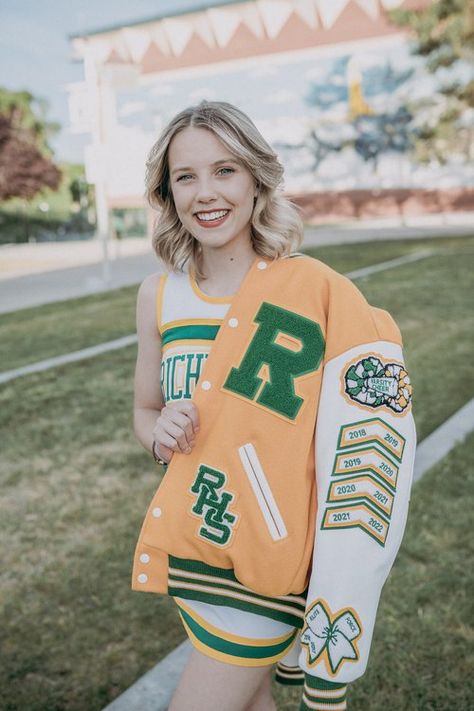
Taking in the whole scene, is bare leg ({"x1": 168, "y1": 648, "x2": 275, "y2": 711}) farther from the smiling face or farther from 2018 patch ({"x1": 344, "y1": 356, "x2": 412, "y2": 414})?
the smiling face

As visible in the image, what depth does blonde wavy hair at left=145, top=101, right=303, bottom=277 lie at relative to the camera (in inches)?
64.6

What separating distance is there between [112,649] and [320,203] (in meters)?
36.6

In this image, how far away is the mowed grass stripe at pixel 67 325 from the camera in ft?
27.1

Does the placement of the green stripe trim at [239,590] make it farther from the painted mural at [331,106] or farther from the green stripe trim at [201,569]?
the painted mural at [331,106]

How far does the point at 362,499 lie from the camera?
146cm

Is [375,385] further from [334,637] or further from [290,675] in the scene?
[290,675]

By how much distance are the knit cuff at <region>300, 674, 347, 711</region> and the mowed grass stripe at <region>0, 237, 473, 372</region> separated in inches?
257

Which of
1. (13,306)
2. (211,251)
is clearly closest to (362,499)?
(211,251)

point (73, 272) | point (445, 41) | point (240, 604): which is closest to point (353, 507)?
point (240, 604)

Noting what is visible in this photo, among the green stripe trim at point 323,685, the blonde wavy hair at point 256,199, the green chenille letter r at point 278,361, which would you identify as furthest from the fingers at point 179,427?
the green stripe trim at point 323,685

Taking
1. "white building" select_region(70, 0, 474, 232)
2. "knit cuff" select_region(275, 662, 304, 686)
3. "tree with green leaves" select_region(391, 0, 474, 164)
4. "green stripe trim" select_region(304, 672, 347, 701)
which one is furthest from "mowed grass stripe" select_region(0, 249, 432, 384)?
"white building" select_region(70, 0, 474, 232)

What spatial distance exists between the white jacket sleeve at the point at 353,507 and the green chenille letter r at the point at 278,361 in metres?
0.06

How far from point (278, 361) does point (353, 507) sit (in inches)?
13.7

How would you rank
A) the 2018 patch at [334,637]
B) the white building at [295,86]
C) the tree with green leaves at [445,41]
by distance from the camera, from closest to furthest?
the 2018 patch at [334,637] → the tree with green leaves at [445,41] → the white building at [295,86]
